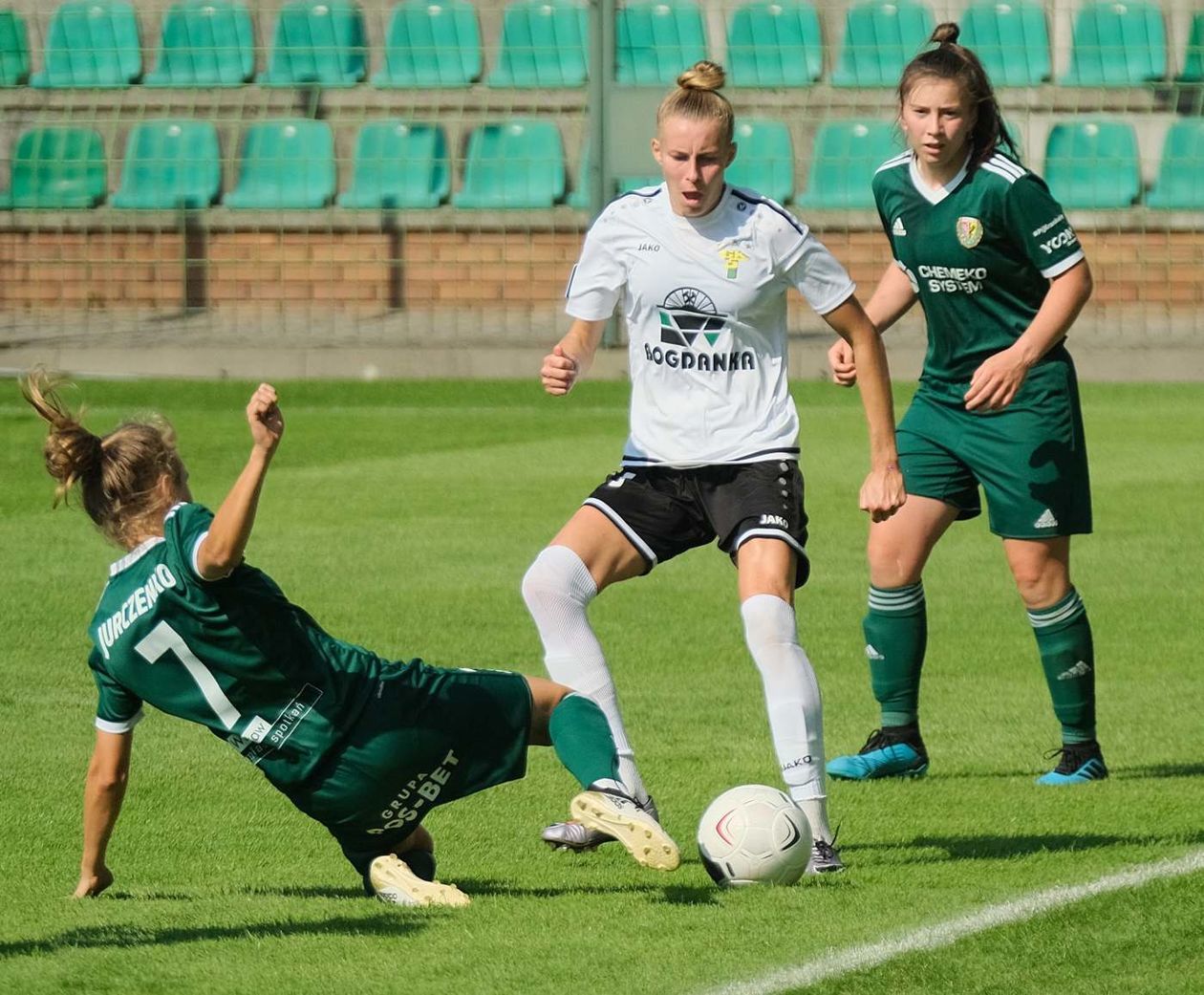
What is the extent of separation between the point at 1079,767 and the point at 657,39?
1429 centimetres

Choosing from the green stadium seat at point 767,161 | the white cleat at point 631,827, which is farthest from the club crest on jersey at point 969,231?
the green stadium seat at point 767,161

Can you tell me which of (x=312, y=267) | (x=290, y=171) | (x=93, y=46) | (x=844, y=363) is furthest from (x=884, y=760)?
(x=93, y=46)

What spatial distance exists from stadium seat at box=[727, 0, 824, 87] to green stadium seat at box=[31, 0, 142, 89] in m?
5.69

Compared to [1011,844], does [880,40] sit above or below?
above

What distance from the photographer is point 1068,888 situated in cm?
418

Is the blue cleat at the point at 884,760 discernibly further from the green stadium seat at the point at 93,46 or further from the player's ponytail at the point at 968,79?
the green stadium seat at the point at 93,46

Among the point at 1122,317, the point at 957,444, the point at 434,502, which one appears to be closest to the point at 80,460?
the point at 957,444

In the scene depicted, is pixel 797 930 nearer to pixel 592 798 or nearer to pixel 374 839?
pixel 592 798

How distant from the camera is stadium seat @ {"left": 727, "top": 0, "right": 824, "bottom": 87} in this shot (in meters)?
18.4

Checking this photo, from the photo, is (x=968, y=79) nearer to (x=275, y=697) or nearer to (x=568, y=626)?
(x=568, y=626)

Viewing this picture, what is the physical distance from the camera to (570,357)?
4.80 meters

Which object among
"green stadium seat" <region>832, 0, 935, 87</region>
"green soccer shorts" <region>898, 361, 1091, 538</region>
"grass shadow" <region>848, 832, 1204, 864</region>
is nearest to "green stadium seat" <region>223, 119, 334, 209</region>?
"green stadium seat" <region>832, 0, 935, 87</region>

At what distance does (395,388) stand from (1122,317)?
6115mm

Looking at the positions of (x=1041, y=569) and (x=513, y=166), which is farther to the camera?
(x=513, y=166)
